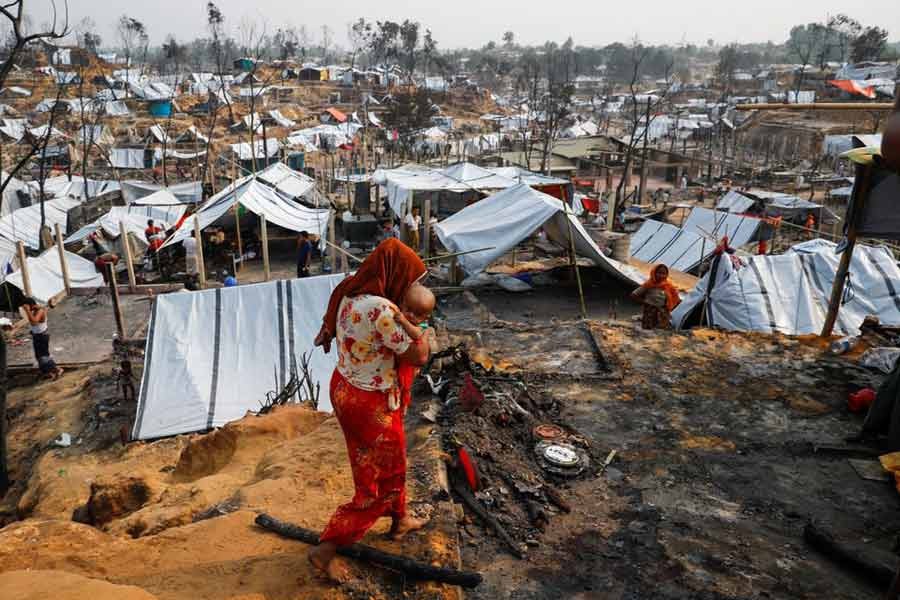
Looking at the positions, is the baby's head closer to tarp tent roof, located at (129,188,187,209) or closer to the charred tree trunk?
the charred tree trunk

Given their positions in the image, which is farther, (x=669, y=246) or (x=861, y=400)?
(x=669, y=246)

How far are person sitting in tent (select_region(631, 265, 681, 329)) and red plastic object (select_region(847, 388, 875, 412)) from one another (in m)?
2.27

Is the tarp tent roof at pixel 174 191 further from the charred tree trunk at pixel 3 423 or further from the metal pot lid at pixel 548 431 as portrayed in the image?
the metal pot lid at pixel 548 431

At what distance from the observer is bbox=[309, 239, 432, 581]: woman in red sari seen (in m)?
2.34

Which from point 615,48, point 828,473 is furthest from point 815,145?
point 615,48

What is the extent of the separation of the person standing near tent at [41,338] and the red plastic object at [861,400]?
28.5ft

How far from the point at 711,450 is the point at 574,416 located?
0.94 meters

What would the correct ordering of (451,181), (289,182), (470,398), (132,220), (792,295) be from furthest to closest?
1. (289,182)
2. (451,181)
3. (132,220)
4. (792,295)
5. (470,398)

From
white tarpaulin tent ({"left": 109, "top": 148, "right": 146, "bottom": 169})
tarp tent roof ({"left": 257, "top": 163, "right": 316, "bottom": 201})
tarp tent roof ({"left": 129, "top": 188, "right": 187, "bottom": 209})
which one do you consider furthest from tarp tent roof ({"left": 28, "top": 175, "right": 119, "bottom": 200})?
white tarpaulin tent ({"left": 109, "top": 148, "right": 146, "bottom": 169})

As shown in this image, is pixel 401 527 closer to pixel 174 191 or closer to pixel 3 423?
pixel 3 423

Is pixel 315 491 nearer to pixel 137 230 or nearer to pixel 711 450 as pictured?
pixel 711 450

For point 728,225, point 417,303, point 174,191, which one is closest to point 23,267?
point 174,191

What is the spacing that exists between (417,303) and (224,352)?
16.1 ft

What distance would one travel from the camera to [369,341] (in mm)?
2365
